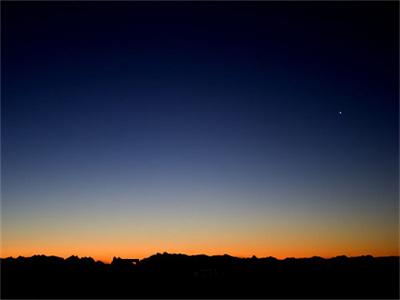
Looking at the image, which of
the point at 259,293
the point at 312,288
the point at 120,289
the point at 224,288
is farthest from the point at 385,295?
the point at 120,289

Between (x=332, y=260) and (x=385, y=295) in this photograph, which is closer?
(x=385, y=295)

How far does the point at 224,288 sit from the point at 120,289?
902 centimetres

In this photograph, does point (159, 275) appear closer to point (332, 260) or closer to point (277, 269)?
point (277, 269)

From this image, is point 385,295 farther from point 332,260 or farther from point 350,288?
point 332,260

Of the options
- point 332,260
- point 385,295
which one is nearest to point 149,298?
point 385,295

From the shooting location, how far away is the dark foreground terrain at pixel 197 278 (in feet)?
109

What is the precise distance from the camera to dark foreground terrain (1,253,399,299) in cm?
3331

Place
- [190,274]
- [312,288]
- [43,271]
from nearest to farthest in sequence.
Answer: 1. [312,288]
2. [43,271]
3. [190,274]

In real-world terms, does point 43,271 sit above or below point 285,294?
above

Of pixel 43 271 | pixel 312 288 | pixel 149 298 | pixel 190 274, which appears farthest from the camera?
pixel 190 274

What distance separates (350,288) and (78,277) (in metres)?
24.2

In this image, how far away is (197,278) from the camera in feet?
125

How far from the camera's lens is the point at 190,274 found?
40375 mm

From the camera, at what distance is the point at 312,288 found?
35.0 metres
